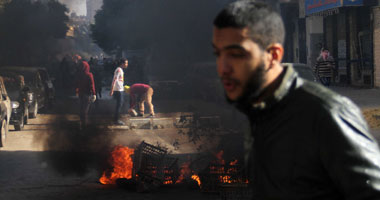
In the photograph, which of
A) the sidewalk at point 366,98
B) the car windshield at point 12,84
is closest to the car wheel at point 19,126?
the car windshield at point 12,84

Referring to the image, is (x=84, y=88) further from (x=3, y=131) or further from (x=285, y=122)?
(x=285, y=122)

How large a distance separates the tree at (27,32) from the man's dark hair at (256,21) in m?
32.2

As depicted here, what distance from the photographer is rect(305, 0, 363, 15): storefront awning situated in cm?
2018

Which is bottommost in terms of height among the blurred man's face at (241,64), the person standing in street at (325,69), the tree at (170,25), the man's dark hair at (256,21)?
the person standing in street at (325,69)

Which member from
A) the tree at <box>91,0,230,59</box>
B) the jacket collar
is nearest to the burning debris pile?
the jacket collar

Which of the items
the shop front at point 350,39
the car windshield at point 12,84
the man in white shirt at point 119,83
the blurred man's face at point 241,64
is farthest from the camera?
the shop front at point 350,39

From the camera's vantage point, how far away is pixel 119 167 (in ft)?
26.5

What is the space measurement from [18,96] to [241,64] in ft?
46.7

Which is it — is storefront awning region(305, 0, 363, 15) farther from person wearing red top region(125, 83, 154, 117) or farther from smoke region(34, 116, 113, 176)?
smoke region(34, 116, 113, 176)

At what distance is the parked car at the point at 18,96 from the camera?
47.7 ft

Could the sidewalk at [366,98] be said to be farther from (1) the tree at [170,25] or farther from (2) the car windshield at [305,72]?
(1) the tree at [170,25]

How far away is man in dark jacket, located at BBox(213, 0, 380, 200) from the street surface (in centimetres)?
543

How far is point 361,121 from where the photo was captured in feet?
5.01

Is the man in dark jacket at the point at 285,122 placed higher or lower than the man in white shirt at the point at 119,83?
higher
